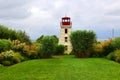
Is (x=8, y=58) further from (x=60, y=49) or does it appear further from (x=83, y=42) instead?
(x=60, y=49)

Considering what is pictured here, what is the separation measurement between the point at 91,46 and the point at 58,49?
1014 cm

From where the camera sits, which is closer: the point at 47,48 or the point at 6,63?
the point at 6,63

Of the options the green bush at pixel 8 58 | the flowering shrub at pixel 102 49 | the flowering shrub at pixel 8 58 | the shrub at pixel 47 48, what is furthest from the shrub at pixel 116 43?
the green bush at pixel 8 58

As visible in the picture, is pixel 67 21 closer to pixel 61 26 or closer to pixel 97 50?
pixel 61 26

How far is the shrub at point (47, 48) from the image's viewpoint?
49.0 metres

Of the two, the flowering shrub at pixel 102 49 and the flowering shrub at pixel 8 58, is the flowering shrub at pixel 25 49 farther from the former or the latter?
the flowering shrub at pixel 102 49

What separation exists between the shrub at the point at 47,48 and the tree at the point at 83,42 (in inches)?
156

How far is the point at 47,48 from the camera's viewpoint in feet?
161

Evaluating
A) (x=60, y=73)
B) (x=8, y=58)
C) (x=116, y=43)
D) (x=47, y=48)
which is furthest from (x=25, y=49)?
(x=60, y=73)

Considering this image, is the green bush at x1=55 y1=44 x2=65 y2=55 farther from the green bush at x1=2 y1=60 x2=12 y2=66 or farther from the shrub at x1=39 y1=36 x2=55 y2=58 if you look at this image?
the green bush at x1=2 y1=60 x2=12 y2=66

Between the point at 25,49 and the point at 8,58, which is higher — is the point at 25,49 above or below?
above

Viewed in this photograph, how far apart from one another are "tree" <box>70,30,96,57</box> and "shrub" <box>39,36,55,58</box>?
3.96 meters

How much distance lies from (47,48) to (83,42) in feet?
19.1

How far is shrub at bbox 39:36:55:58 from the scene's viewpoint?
161 feet
